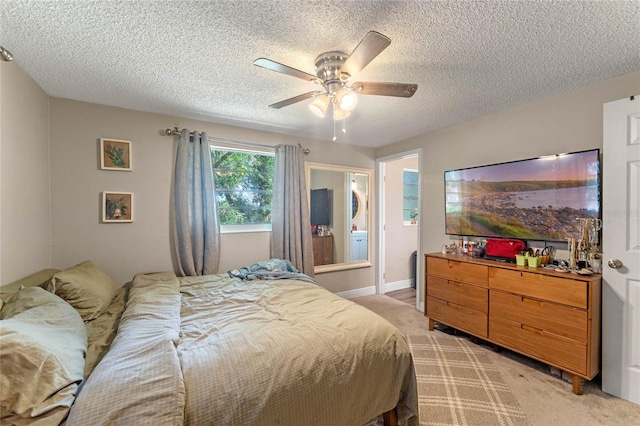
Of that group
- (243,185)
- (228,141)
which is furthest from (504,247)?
(228,141)

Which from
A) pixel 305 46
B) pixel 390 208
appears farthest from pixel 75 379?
pixel 390 208

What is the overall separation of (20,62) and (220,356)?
8.18 feet

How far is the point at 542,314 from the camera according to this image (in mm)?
2111

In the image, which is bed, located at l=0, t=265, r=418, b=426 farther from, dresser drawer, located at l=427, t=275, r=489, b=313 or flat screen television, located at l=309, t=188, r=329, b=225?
flat screen television, located at l=309, t=188, r=329, b=225

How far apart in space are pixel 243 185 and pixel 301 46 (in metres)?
2.11

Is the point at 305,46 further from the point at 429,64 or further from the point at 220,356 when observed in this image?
the point at 220,356

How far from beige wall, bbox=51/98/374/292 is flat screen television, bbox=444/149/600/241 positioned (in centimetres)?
281

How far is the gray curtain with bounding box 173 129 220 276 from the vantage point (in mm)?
2895

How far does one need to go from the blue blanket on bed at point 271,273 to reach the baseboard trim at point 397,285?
2.13 metres

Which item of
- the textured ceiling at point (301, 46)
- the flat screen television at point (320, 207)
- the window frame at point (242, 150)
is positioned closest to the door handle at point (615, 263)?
the textured ceiling at point (301, 46)

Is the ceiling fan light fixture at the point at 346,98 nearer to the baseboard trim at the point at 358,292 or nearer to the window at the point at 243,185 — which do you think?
the window at the point at 243,185

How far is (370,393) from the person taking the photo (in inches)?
55.6

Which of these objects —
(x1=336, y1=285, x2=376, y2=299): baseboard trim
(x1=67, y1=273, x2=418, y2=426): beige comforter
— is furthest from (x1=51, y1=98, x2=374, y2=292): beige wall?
(x1=336, y1=285, x2=376, y2=299): baseboard trim

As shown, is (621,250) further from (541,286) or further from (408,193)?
(408,193)
